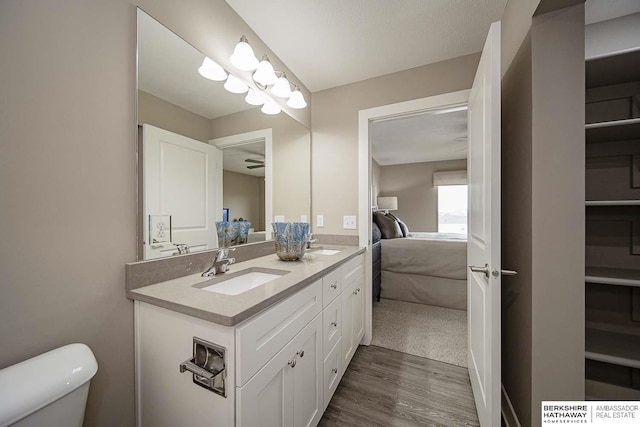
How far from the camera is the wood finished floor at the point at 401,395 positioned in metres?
1.32

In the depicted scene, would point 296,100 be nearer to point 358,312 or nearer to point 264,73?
point 264,73

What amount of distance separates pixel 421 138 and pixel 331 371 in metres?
3.98

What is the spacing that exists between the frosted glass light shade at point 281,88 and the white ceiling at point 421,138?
1.20 metres

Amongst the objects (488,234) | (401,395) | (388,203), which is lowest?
(401,395)

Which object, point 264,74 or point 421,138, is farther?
point 421,138

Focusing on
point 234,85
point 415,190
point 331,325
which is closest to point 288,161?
point 234,85

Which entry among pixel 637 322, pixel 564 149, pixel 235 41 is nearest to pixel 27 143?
pixel 235 41

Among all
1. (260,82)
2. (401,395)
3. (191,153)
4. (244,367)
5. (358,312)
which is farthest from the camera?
(358,312)

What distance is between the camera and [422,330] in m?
2.32

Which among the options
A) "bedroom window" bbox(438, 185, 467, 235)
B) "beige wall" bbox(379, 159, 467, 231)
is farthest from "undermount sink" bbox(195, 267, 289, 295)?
"bedroom window" bbox(438, 185, 467, 235)

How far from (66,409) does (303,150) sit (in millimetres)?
2003

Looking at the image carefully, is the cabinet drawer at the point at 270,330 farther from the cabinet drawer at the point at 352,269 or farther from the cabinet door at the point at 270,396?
the cabinet drawer at the point at 352,269

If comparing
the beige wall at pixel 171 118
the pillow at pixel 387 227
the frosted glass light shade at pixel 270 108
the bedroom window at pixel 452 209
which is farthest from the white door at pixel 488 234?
the bedroom window at pixel 452 209

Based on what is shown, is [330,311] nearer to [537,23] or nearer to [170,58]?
[170,58]
